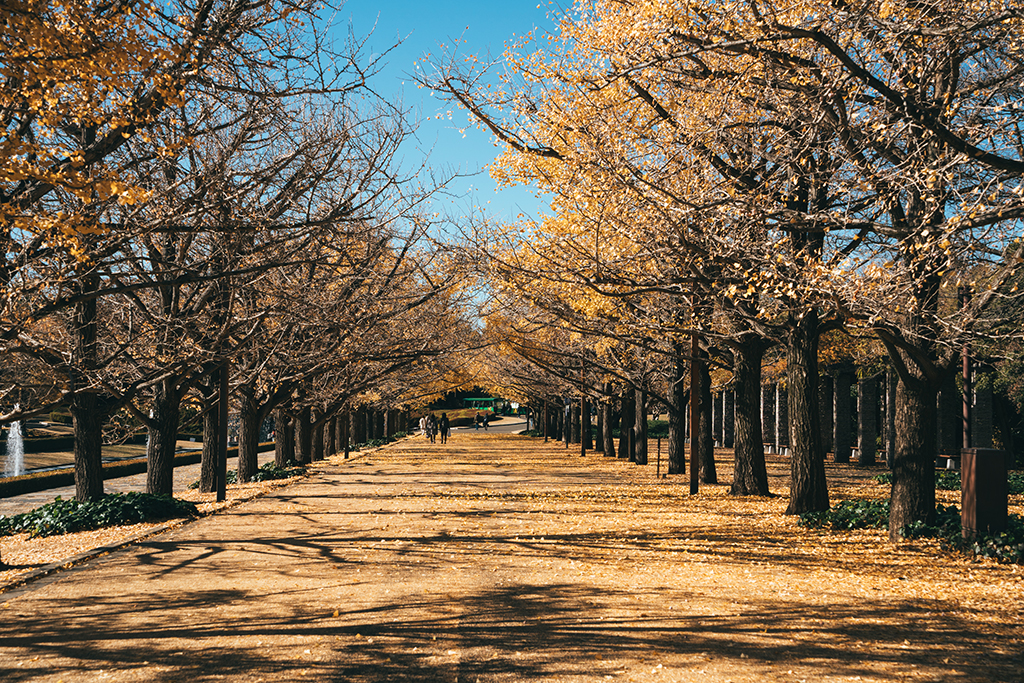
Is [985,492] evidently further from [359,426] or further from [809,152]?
[359,426]

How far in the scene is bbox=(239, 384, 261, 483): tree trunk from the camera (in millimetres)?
19375

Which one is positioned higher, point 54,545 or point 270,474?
point 54,545

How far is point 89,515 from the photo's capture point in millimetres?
12469

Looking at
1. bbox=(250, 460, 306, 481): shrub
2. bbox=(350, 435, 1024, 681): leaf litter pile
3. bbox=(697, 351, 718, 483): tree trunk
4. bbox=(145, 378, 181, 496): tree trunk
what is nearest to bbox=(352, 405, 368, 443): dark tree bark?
bbox=(250, 460, 306, 481): shrub

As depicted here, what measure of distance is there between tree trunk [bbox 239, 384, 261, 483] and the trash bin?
47.9 feet

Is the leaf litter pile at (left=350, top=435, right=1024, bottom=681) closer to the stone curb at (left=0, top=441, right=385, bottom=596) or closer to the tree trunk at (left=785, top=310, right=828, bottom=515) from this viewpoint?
the tree trunk at (left=785, top=310, right=828, bottom=515)

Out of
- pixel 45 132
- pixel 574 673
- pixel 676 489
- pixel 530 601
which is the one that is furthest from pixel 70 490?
pixel 574 673

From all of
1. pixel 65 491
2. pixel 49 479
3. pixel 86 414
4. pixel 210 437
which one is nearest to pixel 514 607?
pixel 86 414

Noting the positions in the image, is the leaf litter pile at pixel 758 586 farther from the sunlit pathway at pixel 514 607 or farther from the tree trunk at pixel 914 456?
the tree trunk at pixel 914 456

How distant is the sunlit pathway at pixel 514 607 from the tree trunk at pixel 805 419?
62 centimetres

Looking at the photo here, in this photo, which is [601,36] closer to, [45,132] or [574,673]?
[45,132]

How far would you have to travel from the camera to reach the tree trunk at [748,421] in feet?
50.7

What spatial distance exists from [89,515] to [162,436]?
2583mm

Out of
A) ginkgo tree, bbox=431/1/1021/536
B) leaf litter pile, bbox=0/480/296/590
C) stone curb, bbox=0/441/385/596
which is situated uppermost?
ginkgo tree, bbox=431/1/1021/536
